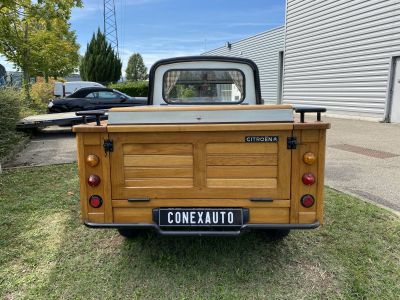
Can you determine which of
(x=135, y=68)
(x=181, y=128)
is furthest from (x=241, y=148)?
(x=135, y=68)

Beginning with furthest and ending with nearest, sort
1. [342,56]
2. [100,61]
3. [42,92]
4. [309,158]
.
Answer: [100,61]
[42,92]
[342,56]
[309,158]

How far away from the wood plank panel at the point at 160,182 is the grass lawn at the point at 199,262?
84cm

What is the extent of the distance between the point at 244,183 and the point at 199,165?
39 cm

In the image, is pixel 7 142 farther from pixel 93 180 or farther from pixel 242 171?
pixel 242 171

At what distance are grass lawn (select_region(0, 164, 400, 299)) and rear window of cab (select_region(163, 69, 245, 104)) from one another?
177 cm

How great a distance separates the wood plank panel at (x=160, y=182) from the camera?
277 cm

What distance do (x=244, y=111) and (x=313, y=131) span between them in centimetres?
54

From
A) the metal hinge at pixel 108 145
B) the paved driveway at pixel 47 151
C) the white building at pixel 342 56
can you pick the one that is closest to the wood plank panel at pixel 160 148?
the metal hinge at pixel 108 145

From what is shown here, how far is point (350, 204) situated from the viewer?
14.6 feet

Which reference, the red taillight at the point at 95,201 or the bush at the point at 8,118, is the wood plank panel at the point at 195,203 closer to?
the red taillight at the point at 95,201

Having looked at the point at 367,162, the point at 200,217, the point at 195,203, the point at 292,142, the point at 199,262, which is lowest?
the point at 199,262

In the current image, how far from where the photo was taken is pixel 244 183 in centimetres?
275

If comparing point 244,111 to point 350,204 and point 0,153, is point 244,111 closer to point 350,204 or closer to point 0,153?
point 350,204

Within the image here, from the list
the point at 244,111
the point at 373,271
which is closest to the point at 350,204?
the point at 373,271
